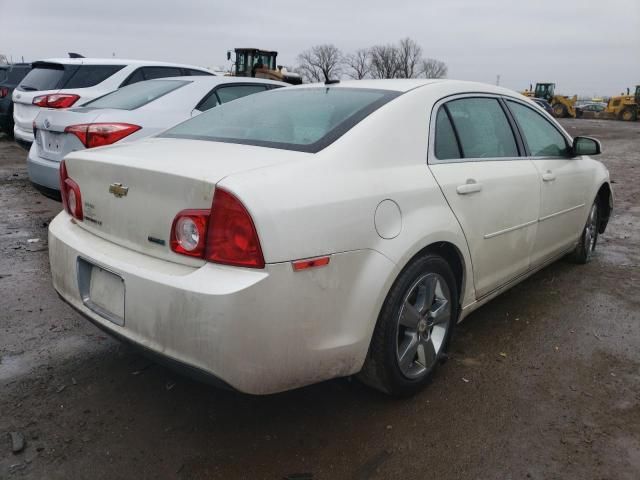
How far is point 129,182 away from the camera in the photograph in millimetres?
2266

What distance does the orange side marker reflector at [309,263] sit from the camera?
1951 millimetres

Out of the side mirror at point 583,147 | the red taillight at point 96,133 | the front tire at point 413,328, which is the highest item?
the side mirror at point 583,147

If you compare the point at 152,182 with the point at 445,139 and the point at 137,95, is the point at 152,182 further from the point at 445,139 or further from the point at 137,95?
the point at 137,95

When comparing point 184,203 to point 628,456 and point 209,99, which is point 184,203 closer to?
point 628,456

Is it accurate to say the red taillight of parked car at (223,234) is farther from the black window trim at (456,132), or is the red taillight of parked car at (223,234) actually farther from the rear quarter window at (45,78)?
the rear quarter window at (45,78)

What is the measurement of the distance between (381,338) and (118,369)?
4.76 ft

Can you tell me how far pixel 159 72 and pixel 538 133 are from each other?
5594 mm

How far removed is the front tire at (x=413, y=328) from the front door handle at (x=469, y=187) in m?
0.38

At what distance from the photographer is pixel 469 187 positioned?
2805 millimetres

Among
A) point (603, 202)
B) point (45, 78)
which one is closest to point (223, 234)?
point (603, 202)

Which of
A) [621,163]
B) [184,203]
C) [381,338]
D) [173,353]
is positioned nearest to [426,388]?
[381,338]

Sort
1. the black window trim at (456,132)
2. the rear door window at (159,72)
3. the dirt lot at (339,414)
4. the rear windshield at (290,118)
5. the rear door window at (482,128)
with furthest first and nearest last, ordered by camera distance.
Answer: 1. the rear door window at (159,72)
2. the rear door window at (482,128)
3. the black window trim at (456,132)
4. the rear windshield at (290,118)
5. the dirt lot at (339,414)

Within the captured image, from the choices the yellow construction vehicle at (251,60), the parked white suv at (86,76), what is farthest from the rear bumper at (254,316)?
the yellow construction vehicle at (251,60)

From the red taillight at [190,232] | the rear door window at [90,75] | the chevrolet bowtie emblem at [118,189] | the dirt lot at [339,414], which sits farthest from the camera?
the rear door window at [90,75]
